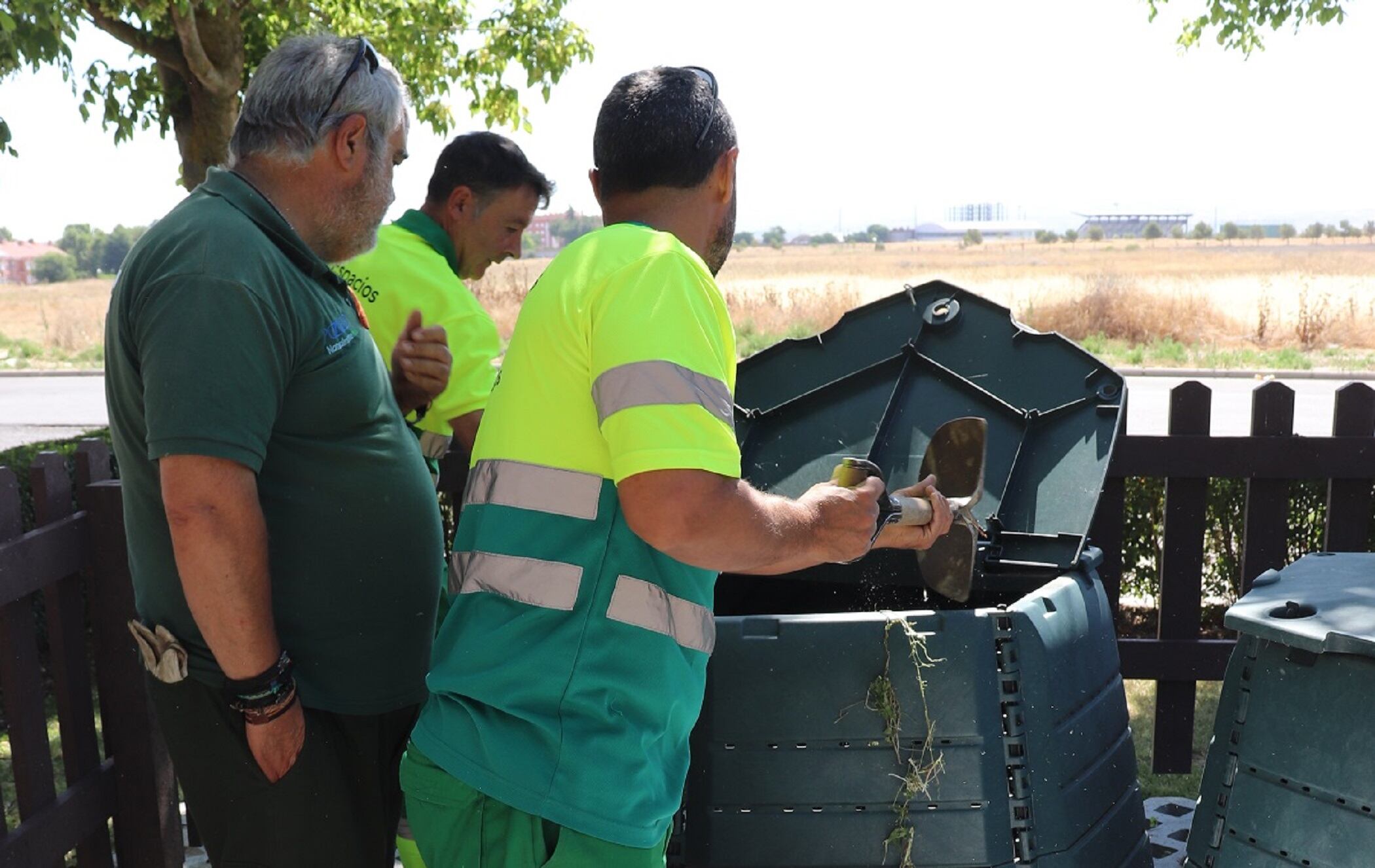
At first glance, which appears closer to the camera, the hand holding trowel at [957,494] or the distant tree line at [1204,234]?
the hand holding trowel at [957,494]

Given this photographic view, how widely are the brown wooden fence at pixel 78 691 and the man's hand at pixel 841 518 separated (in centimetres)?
185

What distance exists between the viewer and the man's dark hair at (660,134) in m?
1.78

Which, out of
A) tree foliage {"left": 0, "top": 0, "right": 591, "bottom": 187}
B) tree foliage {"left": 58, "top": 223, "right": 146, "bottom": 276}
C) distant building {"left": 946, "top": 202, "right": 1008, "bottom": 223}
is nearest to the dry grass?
tree foliage {"left": 0, "top": 0, "right": 591, "bottom": 187}

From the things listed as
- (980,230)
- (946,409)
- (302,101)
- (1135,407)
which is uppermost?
(980,230)

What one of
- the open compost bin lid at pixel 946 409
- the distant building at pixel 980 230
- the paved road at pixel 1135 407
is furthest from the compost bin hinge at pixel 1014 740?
the distant building at pixel 980 230

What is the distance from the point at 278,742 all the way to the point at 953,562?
4.34ft

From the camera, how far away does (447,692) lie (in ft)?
5.83

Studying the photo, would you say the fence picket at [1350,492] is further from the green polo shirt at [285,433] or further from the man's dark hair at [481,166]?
the green polo shirt at [285,433]

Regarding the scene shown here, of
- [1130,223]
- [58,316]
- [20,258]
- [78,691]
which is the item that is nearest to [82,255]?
[20,258]

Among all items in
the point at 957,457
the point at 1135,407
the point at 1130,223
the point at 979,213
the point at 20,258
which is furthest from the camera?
the point at 979,213

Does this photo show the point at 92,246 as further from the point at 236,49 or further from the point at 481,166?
the point at 481,166

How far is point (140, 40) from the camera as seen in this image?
6750 millimetres

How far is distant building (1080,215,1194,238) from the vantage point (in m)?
118

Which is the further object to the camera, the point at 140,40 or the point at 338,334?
the point at 140,40
